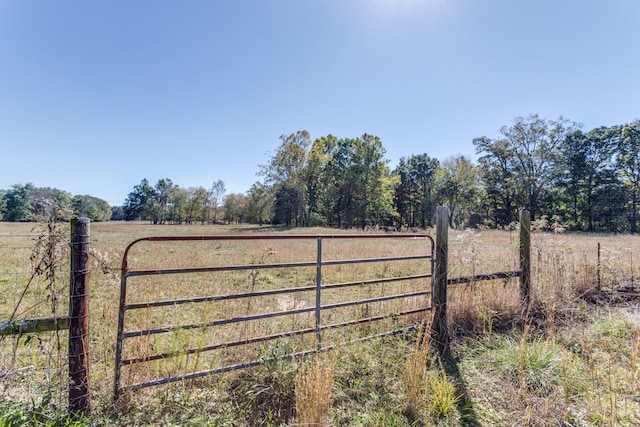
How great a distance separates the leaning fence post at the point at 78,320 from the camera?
2.12m

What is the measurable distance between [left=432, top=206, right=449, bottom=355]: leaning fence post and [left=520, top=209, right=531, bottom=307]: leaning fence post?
68.9 inches

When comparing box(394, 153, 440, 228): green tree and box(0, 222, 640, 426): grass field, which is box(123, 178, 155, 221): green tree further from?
box(0, 222, 640, 426): grass field

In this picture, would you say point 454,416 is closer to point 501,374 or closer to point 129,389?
point 501,374

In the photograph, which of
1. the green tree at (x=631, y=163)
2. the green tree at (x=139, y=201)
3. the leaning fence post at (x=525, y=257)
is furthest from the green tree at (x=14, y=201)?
the green tree at (x=631, y=163)

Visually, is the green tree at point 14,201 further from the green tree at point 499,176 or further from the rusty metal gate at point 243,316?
the green tree at point 499,176

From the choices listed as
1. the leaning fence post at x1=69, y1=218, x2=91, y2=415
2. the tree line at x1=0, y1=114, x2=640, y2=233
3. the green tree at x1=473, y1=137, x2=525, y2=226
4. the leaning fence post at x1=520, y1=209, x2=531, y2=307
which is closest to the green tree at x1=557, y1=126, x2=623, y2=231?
the tree line at x1=0, y1=114, x2=640, y2=233

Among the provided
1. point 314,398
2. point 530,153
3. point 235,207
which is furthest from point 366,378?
point 235,207

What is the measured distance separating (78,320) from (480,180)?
4651 cm

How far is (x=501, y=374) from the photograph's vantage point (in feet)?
9.68

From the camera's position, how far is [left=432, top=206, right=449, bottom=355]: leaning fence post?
3.84 m

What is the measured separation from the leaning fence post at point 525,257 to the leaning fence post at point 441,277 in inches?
68.9

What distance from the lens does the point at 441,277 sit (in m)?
3.91

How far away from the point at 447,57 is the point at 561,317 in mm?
6770

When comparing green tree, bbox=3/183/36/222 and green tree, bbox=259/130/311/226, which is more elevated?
green tree, bbox=259/130/311/226
